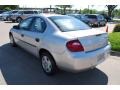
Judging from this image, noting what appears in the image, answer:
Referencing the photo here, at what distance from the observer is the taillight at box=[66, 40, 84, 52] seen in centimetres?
429

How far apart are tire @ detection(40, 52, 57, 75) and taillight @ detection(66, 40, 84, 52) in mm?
685

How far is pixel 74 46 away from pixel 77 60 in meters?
0.32

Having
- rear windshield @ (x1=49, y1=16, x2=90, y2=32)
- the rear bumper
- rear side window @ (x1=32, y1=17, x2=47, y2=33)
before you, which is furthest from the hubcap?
rear windshield @ (x1=49, y1=16, x2=90, y2=32)

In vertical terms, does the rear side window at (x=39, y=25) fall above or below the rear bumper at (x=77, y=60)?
above

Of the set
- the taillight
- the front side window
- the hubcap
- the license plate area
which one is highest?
the front side window

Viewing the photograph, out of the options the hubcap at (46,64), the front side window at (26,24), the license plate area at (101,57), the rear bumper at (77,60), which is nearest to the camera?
the rear bumper at (77,60)

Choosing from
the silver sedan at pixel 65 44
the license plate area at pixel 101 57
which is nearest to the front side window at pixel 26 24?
the silver sedan at pixel 65 44

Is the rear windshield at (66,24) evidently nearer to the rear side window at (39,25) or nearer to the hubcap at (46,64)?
the rear side window at (39,25)

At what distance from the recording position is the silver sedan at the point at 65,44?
429 cm

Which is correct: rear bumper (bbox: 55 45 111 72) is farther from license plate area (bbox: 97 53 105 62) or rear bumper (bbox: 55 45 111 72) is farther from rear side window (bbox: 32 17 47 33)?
rear side window (bbox: 32 17 47 33)

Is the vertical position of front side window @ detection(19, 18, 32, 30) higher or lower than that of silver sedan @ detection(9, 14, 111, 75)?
higher

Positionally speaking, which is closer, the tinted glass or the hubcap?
the hubcap

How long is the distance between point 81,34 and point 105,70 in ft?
4.83

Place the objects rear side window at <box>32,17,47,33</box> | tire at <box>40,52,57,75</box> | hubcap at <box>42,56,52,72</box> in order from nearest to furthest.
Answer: tire at <box>40,52,57,75</box>
hubcap at <box>42,56,52,72</box>
rear side window at <box>32,17,47,33</box>
